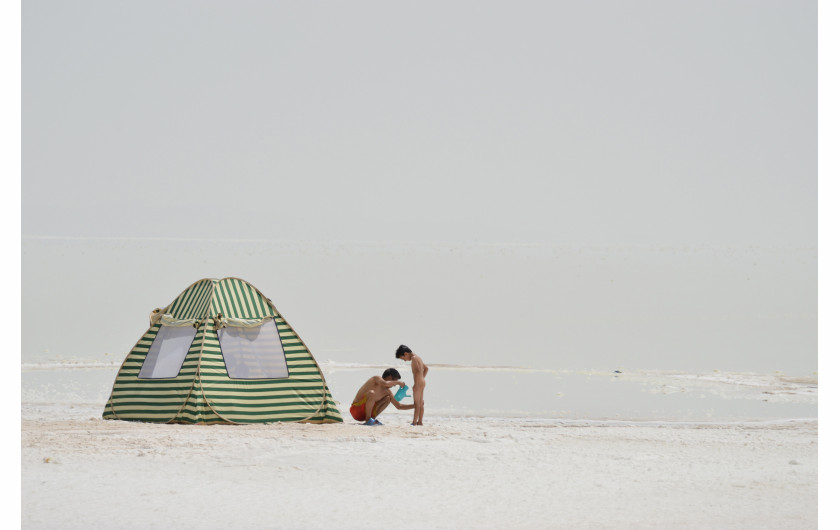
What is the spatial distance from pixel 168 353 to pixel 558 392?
854 cm

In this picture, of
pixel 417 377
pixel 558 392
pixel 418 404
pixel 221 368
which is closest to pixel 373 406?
pixel 418 404

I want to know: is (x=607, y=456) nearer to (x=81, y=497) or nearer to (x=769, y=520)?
(x=769, y=520)

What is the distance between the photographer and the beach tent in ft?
46.7

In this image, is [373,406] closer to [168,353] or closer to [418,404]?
[418,404]

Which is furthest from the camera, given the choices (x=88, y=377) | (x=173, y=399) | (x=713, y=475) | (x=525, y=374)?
(x=525, y=374)

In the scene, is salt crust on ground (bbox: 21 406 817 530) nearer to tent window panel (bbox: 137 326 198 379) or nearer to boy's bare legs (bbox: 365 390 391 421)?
boy's bare legs (bbox: 365 390 391 421)

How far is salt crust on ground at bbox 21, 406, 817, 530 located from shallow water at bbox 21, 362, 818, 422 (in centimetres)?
238

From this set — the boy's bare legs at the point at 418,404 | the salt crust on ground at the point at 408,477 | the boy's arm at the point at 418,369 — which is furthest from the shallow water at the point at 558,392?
the salt crust on ground at the point at 408,477

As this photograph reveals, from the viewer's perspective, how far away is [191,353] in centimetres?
1445

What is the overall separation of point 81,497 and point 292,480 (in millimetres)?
2180

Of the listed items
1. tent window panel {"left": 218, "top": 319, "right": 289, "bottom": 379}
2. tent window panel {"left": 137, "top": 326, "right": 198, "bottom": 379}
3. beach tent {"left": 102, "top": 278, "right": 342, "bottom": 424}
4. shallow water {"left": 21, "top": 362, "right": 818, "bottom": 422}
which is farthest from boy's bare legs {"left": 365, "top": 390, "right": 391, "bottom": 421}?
tent window panel {"left": 137, "top": 326, "right": 198, "bottom": 379}

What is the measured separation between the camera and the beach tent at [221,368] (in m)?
14.2

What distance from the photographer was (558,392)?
64.8ft

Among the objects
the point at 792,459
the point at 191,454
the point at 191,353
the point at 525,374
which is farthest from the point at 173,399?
the point at 525,374
